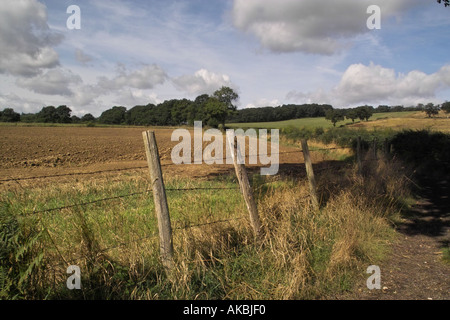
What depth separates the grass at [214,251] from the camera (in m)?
2.99

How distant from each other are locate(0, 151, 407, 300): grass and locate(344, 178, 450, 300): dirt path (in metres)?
0.24

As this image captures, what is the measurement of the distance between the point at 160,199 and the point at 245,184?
1345mm

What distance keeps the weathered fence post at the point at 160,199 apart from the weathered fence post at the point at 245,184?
1193 mm

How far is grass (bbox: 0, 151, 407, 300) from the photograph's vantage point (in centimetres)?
299

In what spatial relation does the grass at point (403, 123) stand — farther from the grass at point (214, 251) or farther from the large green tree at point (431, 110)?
the grass at point (214, 251)

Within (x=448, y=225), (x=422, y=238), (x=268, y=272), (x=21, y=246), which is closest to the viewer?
(x=21, y=246)

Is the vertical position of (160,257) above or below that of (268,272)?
above

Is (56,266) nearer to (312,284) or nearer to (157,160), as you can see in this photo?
(157,160)

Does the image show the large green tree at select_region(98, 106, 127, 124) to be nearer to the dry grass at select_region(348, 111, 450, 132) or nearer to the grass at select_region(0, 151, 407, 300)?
the dry grass at select_region(348, 111, 450, 132)

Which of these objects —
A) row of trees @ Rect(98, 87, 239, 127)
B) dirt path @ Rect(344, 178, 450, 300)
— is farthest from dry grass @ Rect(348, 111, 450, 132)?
row of trees @ Rect(98, 87, 239, 127)

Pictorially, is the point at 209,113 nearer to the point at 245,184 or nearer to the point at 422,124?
the point at 422,124
